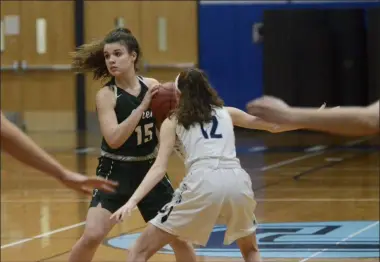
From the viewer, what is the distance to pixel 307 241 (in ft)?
28.6

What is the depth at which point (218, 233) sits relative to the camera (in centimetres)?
935

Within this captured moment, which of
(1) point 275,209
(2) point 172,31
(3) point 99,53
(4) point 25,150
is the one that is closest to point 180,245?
(3) point 99,53

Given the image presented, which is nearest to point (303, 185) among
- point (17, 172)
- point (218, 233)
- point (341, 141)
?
point (218, 233)

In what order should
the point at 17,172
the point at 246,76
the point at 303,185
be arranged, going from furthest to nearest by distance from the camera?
the point at 246,76
the point at 17,172
the point at 303,185

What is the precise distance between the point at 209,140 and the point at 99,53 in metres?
1.38

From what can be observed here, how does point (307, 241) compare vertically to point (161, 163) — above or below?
below

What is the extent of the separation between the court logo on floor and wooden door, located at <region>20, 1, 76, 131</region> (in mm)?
13249

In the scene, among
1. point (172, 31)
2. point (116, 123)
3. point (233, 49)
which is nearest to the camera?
point (116, 123)

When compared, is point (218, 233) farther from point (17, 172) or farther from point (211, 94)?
point (17, 172)

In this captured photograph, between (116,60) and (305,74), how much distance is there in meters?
13.5

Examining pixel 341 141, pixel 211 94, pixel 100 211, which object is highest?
pixel 211 94

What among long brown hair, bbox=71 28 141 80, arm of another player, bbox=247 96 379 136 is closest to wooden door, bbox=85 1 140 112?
long brown hair, bbox=71 28 141 80

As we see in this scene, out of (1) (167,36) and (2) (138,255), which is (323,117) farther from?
(1) (167,36)

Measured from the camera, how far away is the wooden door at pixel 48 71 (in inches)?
873
